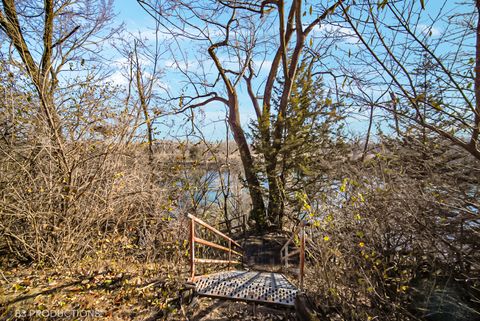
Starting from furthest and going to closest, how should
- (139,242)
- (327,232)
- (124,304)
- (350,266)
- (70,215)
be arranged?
(139,242) → (70,215) → (327,232) → (124,304) → (350,266)

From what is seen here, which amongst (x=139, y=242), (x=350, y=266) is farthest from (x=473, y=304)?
(x=139, y=242)

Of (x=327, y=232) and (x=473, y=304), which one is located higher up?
(x=327, y=232)

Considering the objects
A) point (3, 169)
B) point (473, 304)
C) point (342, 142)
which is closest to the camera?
point (473, 304)

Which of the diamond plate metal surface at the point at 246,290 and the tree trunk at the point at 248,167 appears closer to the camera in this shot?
the diamond plate metal surface at the point at 246,290

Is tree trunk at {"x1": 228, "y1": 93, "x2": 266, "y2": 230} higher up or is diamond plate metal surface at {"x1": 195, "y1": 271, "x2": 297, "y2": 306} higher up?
tree trunk at {"x1": 228, "y1": 93, "x2": 266, "y2": 230}

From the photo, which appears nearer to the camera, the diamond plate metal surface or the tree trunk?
the diamond plate metal surface

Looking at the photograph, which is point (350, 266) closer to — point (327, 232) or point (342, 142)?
point (327, 232)

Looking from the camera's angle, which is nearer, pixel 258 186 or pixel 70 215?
pixel 70 215

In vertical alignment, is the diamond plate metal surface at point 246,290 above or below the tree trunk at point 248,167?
below

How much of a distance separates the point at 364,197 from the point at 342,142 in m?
7.92

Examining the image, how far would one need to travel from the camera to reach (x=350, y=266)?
116 inches

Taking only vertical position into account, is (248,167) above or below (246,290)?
above

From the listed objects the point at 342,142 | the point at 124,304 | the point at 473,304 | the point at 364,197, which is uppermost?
the point at 342,142

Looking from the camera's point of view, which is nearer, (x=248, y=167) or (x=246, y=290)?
(x=246, y=290)
